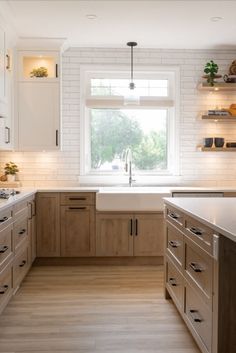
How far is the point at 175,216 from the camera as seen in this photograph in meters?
2.95

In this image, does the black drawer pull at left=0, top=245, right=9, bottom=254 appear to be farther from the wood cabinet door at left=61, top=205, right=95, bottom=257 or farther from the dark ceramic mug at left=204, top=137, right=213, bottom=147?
the dark ceramic mug at left=204, top=137, right=213, bottom=147

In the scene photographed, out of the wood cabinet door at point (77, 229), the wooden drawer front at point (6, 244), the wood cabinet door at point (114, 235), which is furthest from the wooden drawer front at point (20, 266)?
the wood cabinet door at point (114, 235)

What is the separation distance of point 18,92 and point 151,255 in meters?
2.57

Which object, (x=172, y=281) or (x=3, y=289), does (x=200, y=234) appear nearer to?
(x=172, y=281)

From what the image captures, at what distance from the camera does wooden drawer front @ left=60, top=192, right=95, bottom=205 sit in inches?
176

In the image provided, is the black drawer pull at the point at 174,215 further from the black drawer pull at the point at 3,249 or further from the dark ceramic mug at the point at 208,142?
the dark ceramic mug at the point at 208,142

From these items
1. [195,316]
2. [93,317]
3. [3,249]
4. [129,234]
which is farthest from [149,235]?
[195,316]

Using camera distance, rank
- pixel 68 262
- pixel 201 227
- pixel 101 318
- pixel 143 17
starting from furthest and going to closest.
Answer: pixel 68 262 < pixel 143 17 < pixel 101 318 < pixel 201 227

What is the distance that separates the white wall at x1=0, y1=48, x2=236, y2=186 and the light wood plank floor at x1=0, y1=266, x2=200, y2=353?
4.86 ft

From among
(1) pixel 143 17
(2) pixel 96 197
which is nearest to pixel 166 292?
(2) pixel 96 197

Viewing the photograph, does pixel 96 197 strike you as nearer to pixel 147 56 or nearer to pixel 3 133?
pixel 3 133

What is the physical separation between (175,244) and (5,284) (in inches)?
54.4

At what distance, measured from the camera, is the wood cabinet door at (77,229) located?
4473 millimetres

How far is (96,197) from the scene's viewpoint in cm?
440
